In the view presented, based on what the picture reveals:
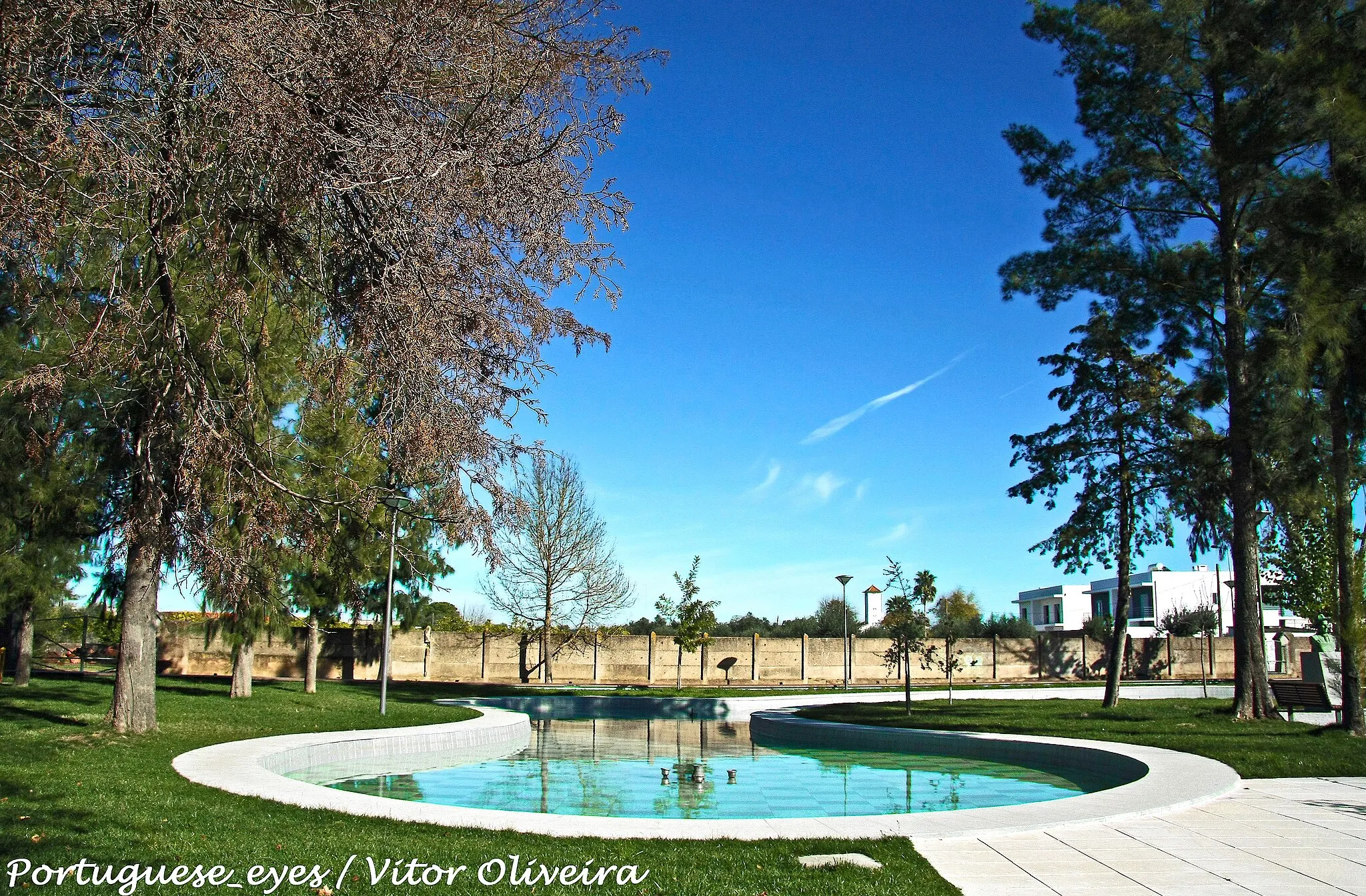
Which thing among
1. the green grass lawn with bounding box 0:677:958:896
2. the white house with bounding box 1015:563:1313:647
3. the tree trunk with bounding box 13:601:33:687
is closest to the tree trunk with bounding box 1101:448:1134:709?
the green grass lawn with bounding box 0:677:958:896

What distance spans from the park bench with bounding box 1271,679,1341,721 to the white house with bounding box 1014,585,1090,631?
2403 inches

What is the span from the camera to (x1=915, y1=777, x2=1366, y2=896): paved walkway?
242 inches

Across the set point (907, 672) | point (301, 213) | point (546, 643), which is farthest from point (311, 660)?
point (301, 213)

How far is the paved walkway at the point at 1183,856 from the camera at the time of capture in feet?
20.2

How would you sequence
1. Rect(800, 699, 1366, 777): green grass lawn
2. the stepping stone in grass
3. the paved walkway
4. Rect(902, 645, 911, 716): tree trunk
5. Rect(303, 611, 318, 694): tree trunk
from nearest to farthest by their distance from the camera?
the paved walkway < the stepping stone in grass < Rect(800, 699, 1366, 777): green grass lawn < Rect(902, 645, 911, 716): tree trunk < Rect(303, 611, 318, 694): tree trunk

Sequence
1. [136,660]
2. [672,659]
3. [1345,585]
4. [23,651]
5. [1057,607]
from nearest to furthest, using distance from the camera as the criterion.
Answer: [136,660] < [1345,585] < [23,651] < [672,659] < [1057,607]

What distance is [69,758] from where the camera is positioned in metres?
10.8

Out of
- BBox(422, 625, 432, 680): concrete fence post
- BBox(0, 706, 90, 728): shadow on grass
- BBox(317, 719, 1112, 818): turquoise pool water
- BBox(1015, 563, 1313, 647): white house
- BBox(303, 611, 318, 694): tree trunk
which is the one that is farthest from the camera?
BBox(1015, 563, 1313, 647): white house

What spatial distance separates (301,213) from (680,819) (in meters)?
6.27

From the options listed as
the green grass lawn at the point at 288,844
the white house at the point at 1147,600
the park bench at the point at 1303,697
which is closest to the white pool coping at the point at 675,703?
the park bench at the point at 1303,697

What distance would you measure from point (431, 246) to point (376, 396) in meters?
1.20

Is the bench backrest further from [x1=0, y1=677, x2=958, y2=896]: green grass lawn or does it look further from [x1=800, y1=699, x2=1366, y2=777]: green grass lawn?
[x1=0, y1=677, x2=958, y2=896]: green grass lawn

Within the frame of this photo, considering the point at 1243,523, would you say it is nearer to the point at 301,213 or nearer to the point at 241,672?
the point at 301,213

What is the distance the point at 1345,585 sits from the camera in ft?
51.2
